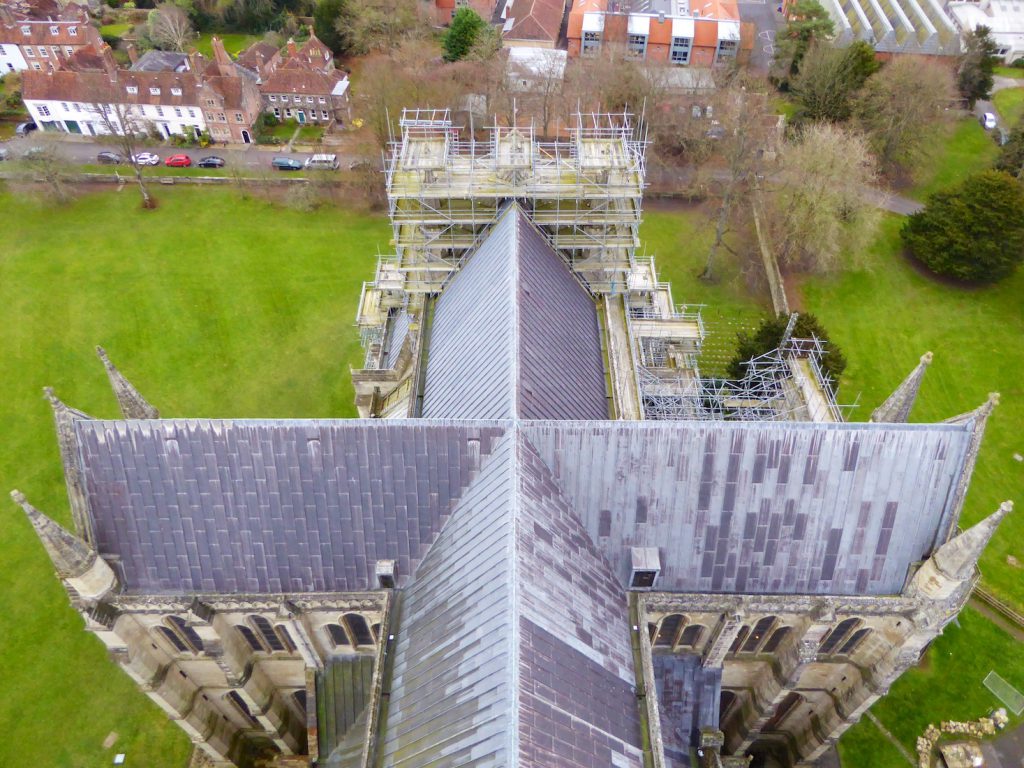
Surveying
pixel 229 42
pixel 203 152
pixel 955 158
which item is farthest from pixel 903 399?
pixel 229 42

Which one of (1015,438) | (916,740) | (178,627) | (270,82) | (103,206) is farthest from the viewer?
(270,82)

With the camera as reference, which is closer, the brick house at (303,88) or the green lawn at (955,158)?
the green lawn at (955,158)

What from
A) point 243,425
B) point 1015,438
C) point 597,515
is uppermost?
point 243,425

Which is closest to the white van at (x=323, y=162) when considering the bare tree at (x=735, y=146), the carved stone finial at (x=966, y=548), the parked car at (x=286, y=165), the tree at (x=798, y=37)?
the parked car at (x=286, y=165)

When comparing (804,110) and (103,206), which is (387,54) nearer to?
(103,206)

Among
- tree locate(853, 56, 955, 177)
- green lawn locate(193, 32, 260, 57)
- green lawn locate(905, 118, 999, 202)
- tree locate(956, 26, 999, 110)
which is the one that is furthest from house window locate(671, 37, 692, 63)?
green lawn locate(193, 32, 260, 57)

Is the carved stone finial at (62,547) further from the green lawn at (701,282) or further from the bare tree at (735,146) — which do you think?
the bare tree at (735,146)

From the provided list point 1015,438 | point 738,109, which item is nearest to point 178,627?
point 1015,438

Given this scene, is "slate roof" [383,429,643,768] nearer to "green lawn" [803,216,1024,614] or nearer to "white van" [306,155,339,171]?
"green lawn" [803,216,1024,614]

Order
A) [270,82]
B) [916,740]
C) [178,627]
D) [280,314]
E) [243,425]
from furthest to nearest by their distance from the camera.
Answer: [270,82] < [280,314] < [916,740] < [178,627] < [243,425]
